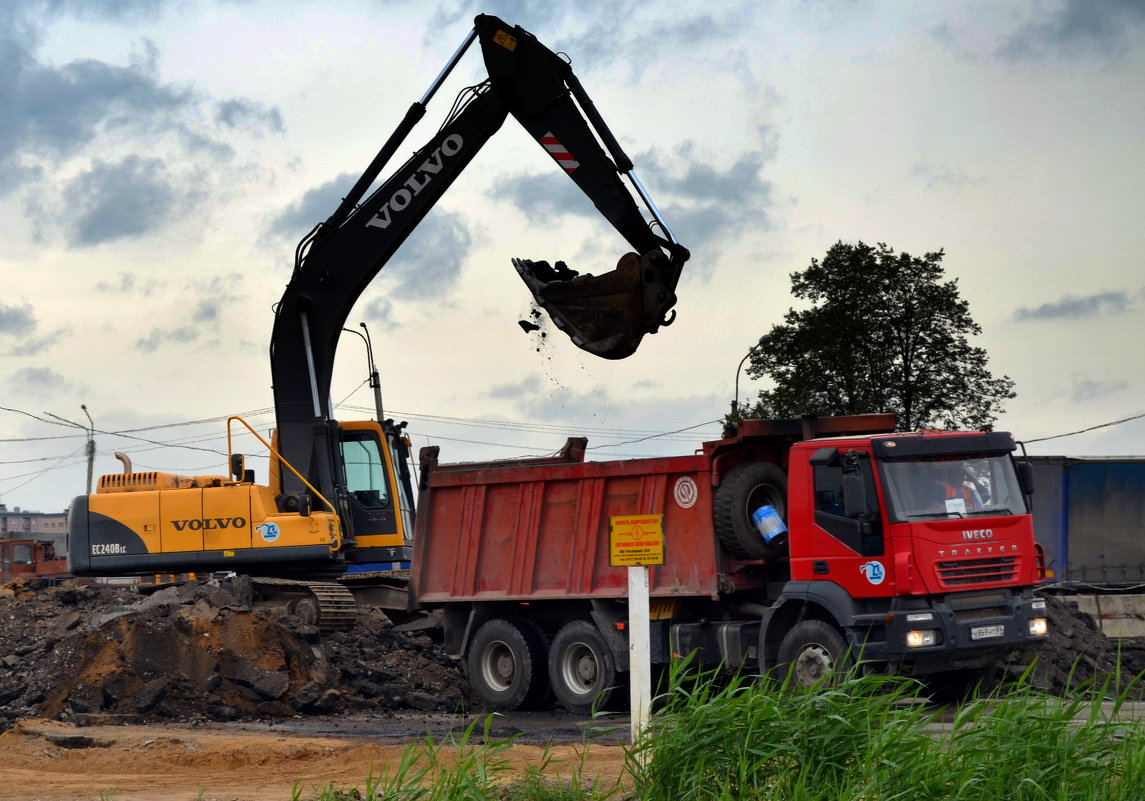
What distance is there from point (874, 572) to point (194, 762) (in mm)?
6415

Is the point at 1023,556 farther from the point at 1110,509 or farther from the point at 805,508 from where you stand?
the point at 1110,509

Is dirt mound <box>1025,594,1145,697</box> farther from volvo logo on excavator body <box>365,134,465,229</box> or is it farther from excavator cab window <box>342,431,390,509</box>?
volvo logo on excavator body <box>365,134,465,229</box>

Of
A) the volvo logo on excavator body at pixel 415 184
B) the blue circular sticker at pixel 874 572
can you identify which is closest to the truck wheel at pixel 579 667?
the blue circular sticker at pixel 874 572

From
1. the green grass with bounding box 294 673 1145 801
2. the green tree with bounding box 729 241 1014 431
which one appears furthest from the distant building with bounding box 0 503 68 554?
the green grass with bounding box 294 673 1145 801

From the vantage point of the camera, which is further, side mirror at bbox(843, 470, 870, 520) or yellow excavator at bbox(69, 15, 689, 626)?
yellow excavator at bbox(69, 15, 689, 626)

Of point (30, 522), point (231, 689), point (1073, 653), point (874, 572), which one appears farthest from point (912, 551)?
point (30, 522)

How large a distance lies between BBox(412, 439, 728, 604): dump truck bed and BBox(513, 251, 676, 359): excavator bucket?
1361 mm

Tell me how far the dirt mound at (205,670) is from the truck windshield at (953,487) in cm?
634

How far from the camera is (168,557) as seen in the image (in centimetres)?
2022

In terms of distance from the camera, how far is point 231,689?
1725cm

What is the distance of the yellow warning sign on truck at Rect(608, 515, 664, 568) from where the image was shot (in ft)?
33.4

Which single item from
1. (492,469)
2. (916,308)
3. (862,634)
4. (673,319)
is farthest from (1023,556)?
(916,308)

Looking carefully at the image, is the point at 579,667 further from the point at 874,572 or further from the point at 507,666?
the point at 874,572

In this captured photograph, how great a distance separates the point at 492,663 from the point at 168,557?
18.2 feet
